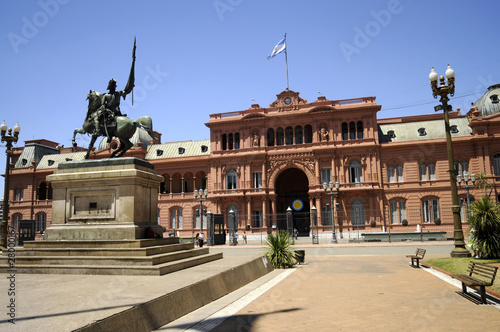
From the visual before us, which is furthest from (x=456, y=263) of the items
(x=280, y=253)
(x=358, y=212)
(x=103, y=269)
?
(x=358, y=212)

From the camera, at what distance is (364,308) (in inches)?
320

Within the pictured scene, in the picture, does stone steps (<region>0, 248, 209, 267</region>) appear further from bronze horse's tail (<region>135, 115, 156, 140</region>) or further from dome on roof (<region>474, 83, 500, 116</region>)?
dome on roof (<region>474, 83, 500, 116</region>)

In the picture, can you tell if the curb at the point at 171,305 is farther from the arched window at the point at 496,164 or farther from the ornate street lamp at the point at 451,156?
the arched window at the point at 496,164

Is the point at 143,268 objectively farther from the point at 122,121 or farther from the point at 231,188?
the point at 231,188

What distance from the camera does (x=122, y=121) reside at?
41.0 ft

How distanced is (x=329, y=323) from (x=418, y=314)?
1.90 metres

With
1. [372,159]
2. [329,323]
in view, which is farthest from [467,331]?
[372,159]

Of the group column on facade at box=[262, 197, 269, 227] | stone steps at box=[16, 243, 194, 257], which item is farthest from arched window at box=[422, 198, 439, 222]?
stone steps at box=[16, 243, 194, 257]

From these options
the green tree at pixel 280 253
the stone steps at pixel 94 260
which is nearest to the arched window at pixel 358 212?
the green tree at pixel 280 253

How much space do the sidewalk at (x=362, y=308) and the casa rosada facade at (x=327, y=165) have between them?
29104mm

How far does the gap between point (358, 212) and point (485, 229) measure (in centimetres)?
2904

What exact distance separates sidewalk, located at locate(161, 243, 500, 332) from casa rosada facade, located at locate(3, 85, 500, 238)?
1146 inches

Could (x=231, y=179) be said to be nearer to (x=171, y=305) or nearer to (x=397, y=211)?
(x=397, y=211)

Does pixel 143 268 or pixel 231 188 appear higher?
pixel 231 188
